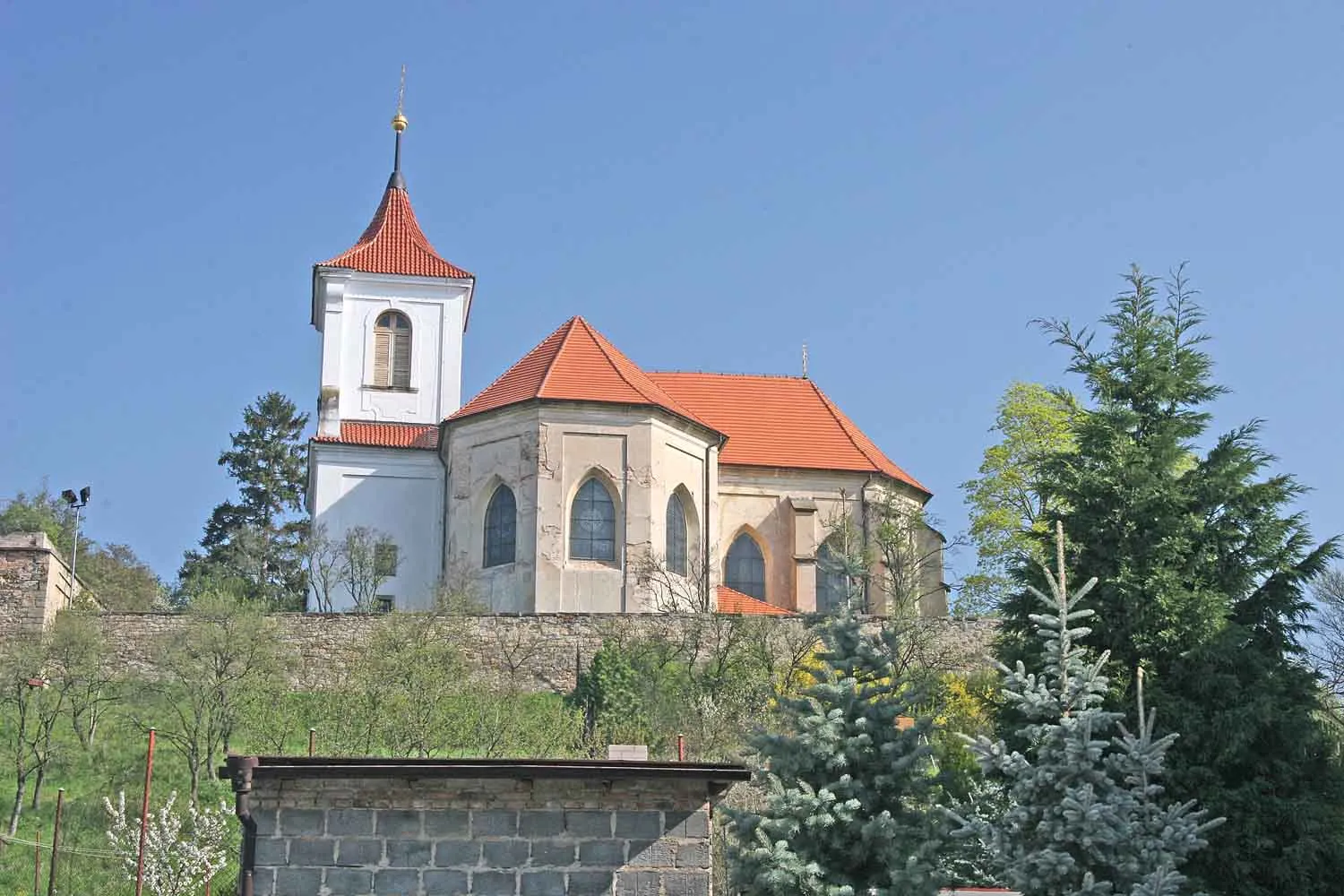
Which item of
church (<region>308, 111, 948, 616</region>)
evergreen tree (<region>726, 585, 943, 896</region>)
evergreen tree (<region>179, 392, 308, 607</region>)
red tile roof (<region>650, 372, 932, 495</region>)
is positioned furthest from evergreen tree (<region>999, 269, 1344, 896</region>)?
evergreen tree (<region>179, 392, 308, 607</region>)

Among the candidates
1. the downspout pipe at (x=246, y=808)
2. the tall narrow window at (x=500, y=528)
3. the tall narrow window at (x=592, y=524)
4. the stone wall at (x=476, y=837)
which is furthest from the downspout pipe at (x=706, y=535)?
the downspout pipe at (x=246, y=808)

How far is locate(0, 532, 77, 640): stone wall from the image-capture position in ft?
139

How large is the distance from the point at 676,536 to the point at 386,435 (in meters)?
8.47

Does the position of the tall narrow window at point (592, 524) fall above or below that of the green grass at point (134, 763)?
above

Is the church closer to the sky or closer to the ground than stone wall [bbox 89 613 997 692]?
closer to the sky

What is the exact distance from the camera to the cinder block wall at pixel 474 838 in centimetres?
1560

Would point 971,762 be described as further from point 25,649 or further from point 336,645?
point 25,649

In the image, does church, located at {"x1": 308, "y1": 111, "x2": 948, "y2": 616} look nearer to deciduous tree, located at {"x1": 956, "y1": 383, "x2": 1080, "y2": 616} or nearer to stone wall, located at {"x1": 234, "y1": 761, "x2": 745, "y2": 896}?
deciduous tree, located at {"x1": 956, "y1": 383, "x2": 1080, "y2": 616}

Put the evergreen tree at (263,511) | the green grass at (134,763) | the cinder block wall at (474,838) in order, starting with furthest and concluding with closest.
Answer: the evergreen tree at (263,511) → the green grass at (134,763) → the cinder block wall at (474,838)

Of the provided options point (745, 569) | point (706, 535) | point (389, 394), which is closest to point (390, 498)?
point (389, 394)

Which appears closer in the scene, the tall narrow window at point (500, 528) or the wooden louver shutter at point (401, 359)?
the tall narrow window at point (500, 528)

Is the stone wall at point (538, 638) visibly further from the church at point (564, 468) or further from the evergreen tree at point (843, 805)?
the evergreen tree at point (843, 805)

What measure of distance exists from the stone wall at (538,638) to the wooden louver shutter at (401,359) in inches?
378

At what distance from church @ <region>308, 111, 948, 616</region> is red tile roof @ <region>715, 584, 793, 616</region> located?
11 cm
